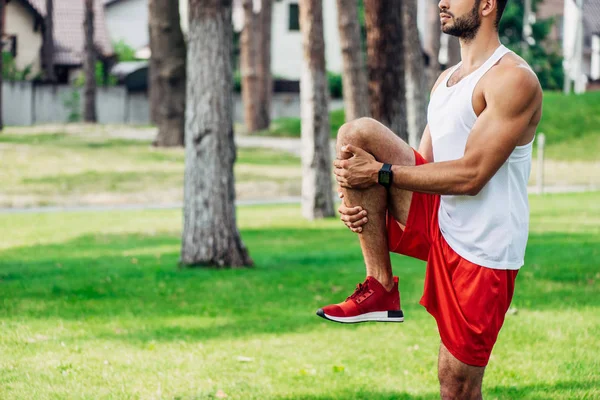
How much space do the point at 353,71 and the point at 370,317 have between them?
13295 mm

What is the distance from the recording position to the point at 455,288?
14.5 ft

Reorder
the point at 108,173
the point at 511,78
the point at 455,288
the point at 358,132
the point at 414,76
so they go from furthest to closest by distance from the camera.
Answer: the point at 108,173, the point at 414,76, the point at 455,288, the point at 358,132, the point at 511,78

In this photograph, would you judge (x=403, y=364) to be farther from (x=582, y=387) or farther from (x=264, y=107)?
(x=264, y=107)

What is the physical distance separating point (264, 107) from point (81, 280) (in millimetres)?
→ 28655

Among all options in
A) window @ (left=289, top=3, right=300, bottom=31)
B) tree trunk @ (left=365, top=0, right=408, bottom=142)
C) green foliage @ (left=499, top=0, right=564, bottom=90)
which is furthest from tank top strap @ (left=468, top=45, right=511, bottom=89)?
window @ (left=289, top=3, right=300, bottom=31)

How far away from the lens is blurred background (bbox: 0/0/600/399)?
6.89 metres

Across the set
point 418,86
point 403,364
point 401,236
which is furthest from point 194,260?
point 418,86

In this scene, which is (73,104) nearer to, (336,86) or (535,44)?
(336,86)

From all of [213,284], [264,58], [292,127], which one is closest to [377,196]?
[213,284]

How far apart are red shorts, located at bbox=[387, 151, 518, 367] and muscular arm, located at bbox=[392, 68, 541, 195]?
30 cm

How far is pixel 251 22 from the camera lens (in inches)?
1480

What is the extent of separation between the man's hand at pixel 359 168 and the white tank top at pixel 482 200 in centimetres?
34

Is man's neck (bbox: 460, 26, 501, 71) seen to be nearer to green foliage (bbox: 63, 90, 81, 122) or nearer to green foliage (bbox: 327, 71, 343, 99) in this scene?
green foliage (bbox: 63, 90, 81, 122)

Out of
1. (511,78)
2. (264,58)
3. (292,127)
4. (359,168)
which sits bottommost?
(292,127)
